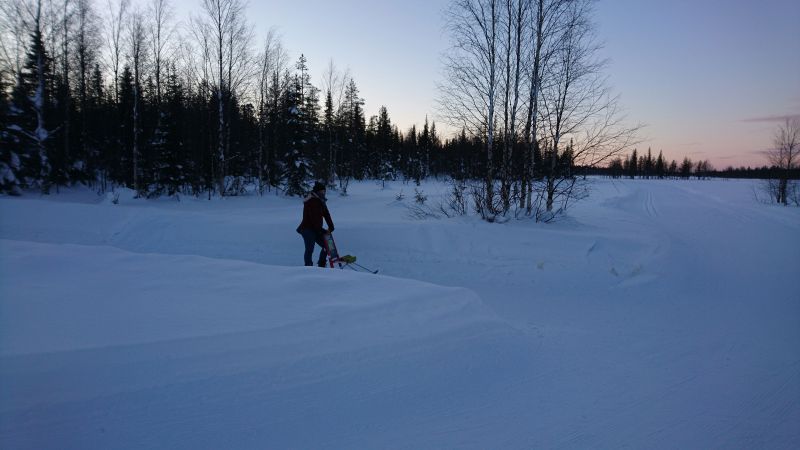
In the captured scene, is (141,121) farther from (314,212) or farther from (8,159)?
(314,212)

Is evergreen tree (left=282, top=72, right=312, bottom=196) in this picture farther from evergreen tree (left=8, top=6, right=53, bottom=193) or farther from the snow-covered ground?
the snow-covered ground

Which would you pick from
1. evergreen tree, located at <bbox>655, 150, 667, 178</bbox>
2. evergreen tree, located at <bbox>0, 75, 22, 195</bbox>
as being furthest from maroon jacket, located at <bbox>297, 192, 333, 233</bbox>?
evergreen tree, located at <bbox>655, 150, 667, 178</bbox>

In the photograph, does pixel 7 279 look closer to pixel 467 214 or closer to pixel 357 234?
pixel 357 234

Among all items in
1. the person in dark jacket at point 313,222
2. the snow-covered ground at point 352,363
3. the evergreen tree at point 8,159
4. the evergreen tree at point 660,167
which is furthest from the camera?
the evergreen tree at point 660,167

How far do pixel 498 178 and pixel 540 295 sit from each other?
6.44m

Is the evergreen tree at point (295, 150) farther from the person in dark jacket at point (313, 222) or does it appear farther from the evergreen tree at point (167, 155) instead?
the person in dark jacket at point (313, 222)

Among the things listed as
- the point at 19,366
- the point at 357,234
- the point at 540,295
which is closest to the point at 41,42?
the point at 357,234

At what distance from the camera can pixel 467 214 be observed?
11.9m

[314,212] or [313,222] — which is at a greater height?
[314,212]

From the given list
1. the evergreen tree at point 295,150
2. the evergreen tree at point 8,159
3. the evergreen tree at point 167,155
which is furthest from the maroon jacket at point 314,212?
the evergreen tree at point 8,159

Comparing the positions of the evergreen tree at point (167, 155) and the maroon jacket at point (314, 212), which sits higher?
the evergreen tree at point (167, 155)

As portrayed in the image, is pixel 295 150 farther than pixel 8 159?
Yes

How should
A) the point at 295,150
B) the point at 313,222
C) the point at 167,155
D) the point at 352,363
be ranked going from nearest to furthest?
the point at 352,363, the point at 313,222, the point at 167,155, the point at 295,150

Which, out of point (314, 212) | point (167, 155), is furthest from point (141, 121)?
point (314, 212)
